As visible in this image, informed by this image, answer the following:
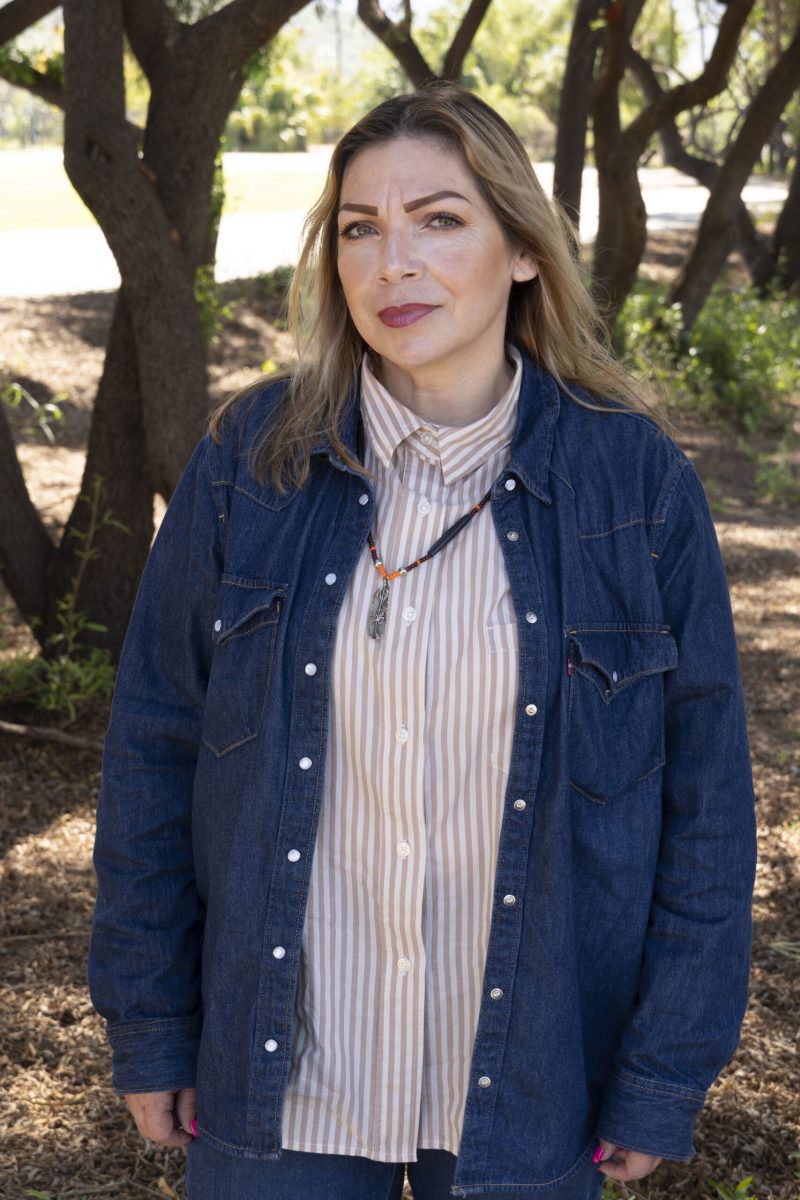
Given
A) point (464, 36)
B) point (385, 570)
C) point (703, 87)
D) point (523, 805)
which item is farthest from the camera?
point (703, 87)

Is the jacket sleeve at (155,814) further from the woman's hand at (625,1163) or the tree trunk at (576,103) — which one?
the tree trunk at (576,103)

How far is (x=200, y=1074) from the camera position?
1841 millimetres

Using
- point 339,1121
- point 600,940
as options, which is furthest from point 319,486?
point 339,1121

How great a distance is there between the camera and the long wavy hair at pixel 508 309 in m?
1.91

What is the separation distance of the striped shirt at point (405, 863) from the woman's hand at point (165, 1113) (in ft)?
0.68

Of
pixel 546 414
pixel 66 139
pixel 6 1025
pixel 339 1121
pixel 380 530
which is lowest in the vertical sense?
pixel 6 1025

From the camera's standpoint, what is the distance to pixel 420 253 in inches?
73.5

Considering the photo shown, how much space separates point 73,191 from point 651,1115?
14410 mm

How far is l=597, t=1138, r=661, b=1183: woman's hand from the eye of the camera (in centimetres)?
181

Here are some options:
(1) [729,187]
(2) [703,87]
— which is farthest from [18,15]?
(1) [729,187]

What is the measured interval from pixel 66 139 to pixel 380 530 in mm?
3383

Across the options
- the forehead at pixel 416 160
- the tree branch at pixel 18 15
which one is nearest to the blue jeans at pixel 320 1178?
the forehead at pixel 416 160

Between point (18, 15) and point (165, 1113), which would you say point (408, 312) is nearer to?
point (165, 1113)

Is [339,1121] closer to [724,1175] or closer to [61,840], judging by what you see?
[724,1175]
